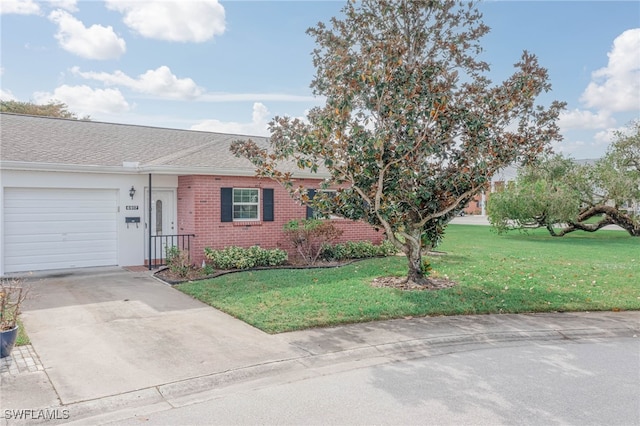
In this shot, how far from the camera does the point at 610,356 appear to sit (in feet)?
19.8

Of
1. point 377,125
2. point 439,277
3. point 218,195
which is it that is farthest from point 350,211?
point 218,195

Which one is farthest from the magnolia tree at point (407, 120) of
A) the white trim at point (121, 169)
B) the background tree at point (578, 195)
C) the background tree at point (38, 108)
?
the background tree at point (38, 108)

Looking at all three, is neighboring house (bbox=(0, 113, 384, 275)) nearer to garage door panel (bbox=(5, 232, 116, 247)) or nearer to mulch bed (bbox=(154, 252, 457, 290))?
garage door panel (bbox=(5, 232, 116, 247))

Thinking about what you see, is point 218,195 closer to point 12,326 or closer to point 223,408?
point 12,326

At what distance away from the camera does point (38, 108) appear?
33.0 metres

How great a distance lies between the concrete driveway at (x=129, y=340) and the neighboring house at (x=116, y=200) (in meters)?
2.63

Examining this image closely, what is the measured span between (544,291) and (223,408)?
292 inches

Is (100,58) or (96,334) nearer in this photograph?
(96,334)

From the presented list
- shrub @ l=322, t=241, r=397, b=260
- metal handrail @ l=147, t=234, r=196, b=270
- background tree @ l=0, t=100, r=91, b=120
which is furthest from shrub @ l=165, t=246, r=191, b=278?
background tree @ l=0, t=100, r=91, b=120

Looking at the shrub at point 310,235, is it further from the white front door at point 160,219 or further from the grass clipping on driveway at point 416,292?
the white front door at point 160,219

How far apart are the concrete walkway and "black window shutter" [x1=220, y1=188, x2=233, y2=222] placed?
400 cm

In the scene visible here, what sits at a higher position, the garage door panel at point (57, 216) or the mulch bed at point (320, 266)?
the garage door panel at point (57, 216)

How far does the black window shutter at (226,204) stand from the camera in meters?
12.7

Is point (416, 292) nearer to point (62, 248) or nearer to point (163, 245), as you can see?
point (163, 245)
